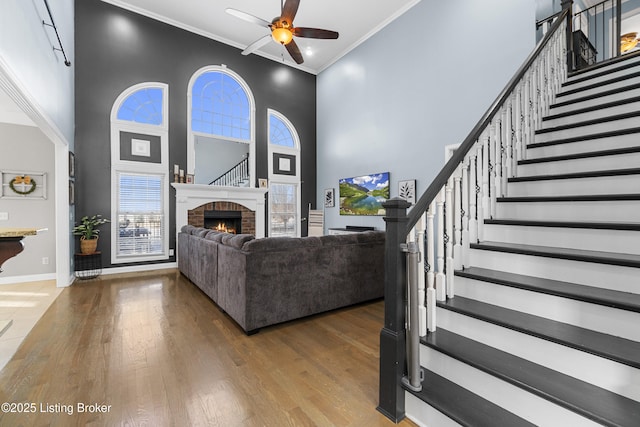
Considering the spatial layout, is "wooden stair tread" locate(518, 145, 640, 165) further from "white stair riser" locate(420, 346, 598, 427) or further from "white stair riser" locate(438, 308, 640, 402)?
"white stair riser" locate(420, 346, 598, 427)

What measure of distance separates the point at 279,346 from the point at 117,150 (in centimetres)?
500

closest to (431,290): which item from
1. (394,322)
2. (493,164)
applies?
(394,322)

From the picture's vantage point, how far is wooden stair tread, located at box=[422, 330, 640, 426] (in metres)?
1.09

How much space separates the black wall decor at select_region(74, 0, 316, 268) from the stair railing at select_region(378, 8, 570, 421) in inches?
212

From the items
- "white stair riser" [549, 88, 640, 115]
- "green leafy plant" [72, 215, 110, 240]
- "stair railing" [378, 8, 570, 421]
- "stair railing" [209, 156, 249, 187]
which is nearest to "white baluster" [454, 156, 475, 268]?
"stair railing" [378, 8, 570, 421]

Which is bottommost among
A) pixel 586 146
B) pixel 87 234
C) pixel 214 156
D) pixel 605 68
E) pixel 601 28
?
pixel 87 234

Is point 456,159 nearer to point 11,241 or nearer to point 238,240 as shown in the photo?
point 238,240

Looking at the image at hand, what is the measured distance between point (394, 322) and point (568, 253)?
1.15m

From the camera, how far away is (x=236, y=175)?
723 cm

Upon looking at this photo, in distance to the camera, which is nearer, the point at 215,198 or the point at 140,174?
the point at 140,174

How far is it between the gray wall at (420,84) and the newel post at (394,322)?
374cm

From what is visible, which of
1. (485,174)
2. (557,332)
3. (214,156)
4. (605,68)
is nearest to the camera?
(557,332)

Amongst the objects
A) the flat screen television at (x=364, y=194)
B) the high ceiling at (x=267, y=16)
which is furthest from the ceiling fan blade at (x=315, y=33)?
the flat screen television at (x=364, y=194)

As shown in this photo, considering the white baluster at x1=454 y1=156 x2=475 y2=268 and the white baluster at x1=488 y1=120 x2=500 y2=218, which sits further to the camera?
the white baluster at x1=488 y1=120 x2=500 y2=218
